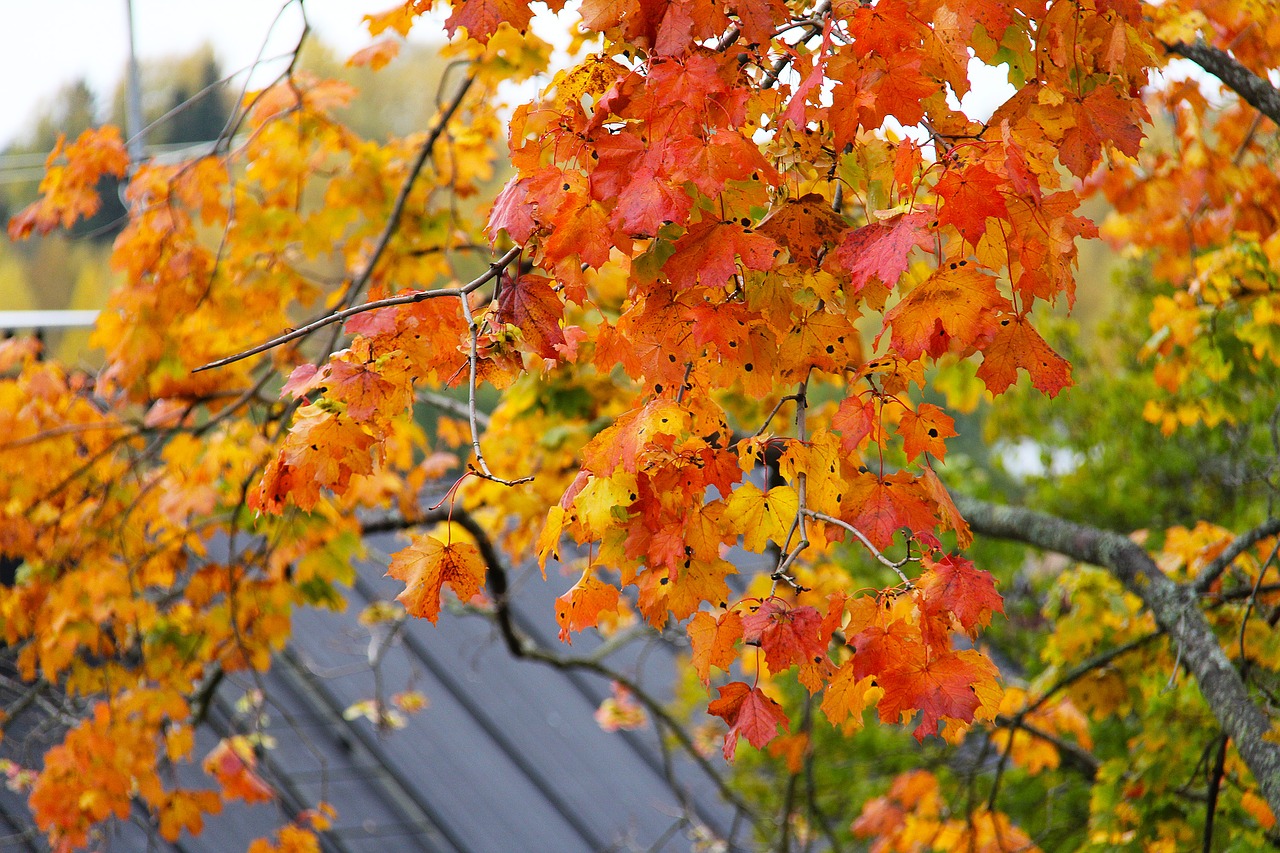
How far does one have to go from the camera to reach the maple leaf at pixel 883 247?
3.96ft

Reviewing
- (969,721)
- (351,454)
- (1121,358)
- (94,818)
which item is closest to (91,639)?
(94,818)

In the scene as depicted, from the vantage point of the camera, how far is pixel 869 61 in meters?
1.30

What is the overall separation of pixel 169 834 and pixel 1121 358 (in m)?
5.92

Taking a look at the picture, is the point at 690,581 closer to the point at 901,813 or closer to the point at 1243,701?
the point at 1243,701

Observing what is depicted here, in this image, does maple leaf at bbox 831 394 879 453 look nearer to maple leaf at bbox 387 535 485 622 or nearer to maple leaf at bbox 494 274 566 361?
maple leaf at bbox 494 274 566 361

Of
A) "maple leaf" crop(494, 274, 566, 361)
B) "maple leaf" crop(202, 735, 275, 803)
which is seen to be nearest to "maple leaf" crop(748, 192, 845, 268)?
"maple leaf" crop(494, 274, 566, 361)

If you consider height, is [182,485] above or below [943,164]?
above

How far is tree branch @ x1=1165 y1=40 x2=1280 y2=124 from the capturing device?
8.03 ft

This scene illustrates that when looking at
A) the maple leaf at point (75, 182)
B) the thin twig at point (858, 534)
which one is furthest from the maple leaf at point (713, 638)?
the maple leaf at point (75, 182)

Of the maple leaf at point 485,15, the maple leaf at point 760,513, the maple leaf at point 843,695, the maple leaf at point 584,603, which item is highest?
the maple leaf at point 485,15

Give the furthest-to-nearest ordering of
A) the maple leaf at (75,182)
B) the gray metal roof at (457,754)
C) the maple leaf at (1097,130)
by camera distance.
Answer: the gray metal roof at (457,754)
the maple leaf at (75,182)
the maple leaf at (1097,130)

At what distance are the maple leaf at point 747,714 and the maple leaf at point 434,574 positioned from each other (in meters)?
0.33

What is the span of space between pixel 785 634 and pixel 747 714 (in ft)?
0.35

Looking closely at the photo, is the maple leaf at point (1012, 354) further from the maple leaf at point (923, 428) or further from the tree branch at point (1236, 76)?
the tree branch at point (1236, 76)
